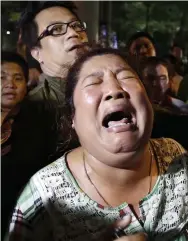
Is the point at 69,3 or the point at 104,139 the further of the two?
the point at 69,3

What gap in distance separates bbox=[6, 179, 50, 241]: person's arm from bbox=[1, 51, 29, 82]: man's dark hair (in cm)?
19

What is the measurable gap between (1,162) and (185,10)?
410 mm

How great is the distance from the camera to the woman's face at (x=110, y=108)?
0.39 metres

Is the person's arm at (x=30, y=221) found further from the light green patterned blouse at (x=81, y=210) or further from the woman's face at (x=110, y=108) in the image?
the woman's face at (x=110, y=108)

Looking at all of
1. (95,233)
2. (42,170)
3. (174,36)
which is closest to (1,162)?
(42,170)

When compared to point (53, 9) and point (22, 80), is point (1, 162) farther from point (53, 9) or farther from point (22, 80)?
point (53, 9)

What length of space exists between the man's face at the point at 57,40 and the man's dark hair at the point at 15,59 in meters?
0.03

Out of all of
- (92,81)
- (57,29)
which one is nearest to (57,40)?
(57,29)

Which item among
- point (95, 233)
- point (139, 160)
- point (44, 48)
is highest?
point (44, 48)

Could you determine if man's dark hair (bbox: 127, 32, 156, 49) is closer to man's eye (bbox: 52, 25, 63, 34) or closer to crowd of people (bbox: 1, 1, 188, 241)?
crowd of people (bbox: 1, 1, 188, 241)

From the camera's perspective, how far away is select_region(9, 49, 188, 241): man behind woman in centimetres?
40

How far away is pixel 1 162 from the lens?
1.66ft

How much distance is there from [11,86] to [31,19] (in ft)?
0.37

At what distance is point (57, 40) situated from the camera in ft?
1.65
